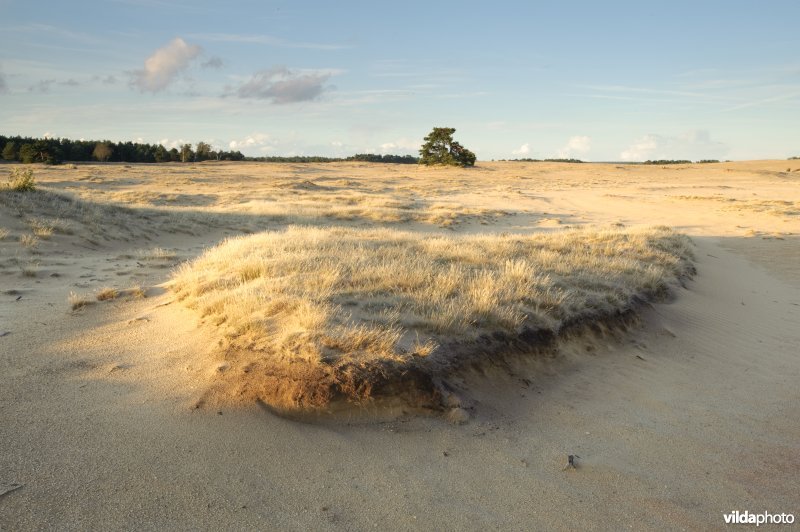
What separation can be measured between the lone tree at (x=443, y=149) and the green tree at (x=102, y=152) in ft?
122

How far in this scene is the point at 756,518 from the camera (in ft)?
12.2

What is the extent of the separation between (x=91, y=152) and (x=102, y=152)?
275cm

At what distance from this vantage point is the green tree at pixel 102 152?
196 feet

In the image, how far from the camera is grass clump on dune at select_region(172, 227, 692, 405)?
4785 millimetres

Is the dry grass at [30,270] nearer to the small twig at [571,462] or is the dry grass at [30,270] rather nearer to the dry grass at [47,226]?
the dry grass at [47,226]

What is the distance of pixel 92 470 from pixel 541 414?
141 inches

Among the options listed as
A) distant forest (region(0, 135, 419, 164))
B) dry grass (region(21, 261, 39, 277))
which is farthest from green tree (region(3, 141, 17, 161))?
dry grass (region(21, 261, 39, 277))

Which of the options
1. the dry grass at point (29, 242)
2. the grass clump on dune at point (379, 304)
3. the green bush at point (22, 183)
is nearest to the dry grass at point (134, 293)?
the grass clump on dune at point (379, 304)

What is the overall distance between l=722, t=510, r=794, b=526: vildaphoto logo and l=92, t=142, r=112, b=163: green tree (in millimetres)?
67277

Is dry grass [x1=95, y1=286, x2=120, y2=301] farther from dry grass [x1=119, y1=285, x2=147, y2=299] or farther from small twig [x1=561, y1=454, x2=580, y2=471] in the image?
small twig [x1=561, y1=454, x2=580, y2=471]

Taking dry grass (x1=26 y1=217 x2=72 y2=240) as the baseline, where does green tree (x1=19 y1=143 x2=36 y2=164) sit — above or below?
above

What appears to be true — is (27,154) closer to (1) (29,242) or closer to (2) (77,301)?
(1) (29,242)

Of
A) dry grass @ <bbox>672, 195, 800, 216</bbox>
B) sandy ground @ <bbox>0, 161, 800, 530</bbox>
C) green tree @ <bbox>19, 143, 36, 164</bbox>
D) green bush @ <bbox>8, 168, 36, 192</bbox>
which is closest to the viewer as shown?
sandy ground @ <bbox>0, 161, 800, 530</bbox>

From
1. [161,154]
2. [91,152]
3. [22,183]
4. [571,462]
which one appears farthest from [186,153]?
[571,462]
